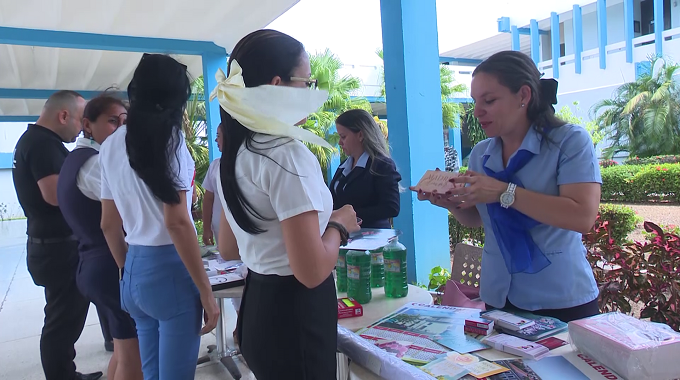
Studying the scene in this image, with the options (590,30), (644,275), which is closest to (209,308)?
(644,275)

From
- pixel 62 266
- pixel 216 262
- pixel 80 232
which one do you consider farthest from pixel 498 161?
pixel 62 266

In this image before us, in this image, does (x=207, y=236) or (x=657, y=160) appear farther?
(x=657, y=160)

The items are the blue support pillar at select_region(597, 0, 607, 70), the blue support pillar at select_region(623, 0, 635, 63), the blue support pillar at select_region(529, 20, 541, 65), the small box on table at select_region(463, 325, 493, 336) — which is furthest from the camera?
the blue support pillar at select_region(529, 20, 541, 65)

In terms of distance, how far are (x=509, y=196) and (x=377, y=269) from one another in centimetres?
73

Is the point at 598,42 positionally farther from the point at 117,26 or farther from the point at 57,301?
the point at 57,301

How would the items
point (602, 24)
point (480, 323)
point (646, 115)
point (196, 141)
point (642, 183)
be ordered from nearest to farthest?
point (480, 323) < point (642, 183) < point (196, 141) < point (646, 115) < point (602, 24)

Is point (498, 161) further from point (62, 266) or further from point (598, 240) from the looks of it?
point (62, 266)

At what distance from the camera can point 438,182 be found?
5.26 ft

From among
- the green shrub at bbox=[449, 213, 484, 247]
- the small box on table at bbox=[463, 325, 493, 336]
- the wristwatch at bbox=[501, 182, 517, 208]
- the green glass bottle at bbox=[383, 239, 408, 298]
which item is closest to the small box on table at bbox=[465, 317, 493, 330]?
the small box on table at bbox=[463, 325, 493, 336]

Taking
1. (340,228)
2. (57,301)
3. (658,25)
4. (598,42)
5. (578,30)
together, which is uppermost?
(578,30)

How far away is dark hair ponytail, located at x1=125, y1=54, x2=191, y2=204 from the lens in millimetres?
1602

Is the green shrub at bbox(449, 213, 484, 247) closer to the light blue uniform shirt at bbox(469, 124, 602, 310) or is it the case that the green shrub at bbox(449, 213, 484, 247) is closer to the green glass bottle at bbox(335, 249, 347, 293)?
the green glass bottle at bbox(335, 249, 347, 293)

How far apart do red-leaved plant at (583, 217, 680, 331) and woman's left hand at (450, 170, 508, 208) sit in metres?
1.37

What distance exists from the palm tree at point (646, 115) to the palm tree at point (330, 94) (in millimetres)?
8664
